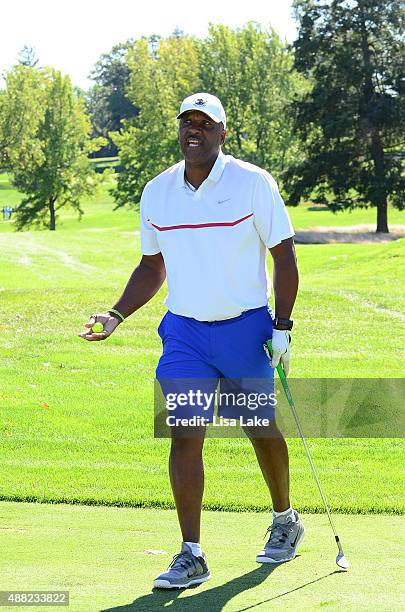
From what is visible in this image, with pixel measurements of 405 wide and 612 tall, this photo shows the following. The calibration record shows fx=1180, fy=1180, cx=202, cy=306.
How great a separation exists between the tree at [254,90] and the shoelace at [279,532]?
55.7 m

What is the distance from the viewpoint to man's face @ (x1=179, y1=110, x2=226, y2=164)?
215 inches

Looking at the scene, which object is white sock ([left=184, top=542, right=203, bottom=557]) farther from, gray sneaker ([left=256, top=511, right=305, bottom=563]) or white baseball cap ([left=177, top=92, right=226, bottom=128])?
white baseball cap ([left=177, top=92, right=226, bottom=128])

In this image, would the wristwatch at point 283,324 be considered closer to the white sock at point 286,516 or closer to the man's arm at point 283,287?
the man's arm at point 283,287

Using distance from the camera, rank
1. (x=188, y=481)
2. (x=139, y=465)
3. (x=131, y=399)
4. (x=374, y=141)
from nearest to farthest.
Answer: (x=188, y=481)
(x=139, y=465)
(x=131, y=399)
(x=374, y=141)

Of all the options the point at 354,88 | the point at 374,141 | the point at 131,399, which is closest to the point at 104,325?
the point at 131,399

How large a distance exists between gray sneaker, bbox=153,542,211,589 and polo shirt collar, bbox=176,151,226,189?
65.3 inches

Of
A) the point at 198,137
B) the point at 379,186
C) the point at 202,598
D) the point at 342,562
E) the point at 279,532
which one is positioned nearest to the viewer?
the point at 202,598

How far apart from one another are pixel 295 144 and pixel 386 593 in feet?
192

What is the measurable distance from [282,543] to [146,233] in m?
1.63

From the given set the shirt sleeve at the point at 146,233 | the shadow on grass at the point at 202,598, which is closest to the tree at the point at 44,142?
the shirt sleeve at the point at 146,233

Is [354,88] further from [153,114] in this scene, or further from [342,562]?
[342,562]

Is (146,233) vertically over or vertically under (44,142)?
under

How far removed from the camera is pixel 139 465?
908 cm

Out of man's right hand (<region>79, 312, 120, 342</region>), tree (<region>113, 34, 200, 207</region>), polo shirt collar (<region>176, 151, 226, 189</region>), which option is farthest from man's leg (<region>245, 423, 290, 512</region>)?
tree (<region>113, 34, 200, 207</region>)
